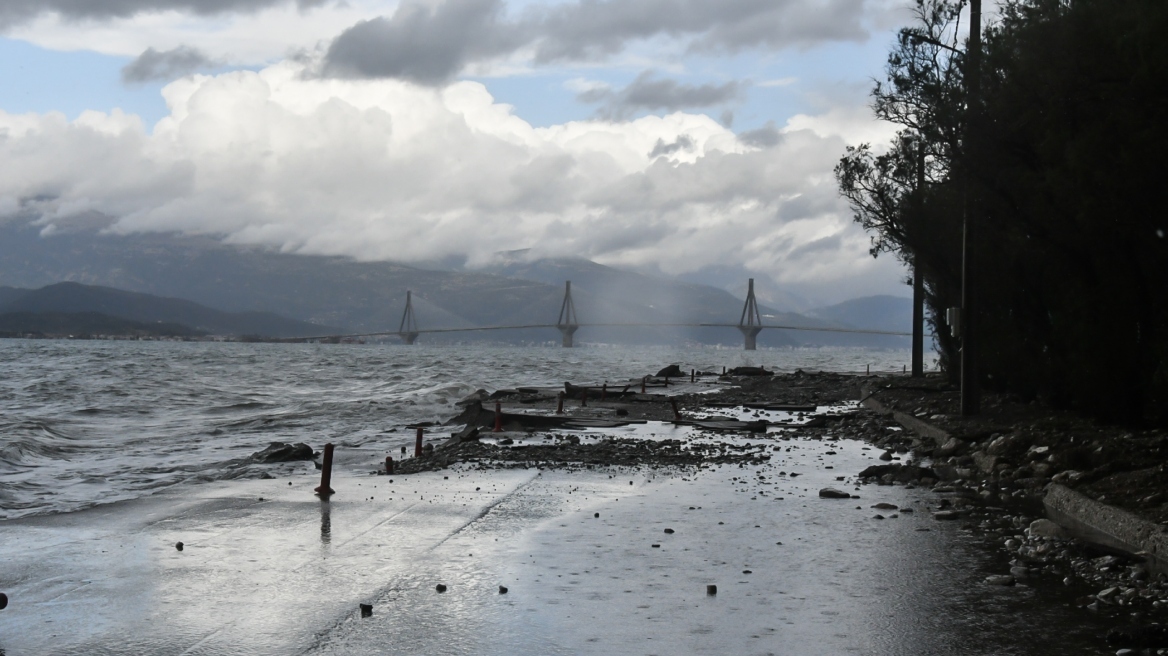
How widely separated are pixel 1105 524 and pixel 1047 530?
2.19 ft

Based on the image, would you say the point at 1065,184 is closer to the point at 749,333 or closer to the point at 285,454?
the point at 285,454

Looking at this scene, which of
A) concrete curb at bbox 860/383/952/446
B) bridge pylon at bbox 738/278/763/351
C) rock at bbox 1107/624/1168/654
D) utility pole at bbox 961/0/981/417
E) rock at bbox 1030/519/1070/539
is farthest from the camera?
bridge pylon at bbox 738/278/763/351

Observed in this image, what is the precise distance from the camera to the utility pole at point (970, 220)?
1875 cm

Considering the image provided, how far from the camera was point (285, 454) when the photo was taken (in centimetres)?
2056

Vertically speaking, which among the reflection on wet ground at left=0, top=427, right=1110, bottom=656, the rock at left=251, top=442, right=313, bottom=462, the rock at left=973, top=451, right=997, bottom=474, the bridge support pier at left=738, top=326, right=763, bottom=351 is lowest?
the rock at left=251, top=442, right=313, bottom=462

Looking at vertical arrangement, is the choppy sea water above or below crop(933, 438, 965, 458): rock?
below

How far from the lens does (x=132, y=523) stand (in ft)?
38.0

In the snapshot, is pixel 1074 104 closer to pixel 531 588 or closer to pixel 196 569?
pixel 531 588

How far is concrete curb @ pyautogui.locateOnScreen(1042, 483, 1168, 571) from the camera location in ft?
29.2

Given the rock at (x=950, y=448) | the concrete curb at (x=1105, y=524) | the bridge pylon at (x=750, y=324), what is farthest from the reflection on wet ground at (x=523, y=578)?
the bridge pylon at (x=750, y=324)

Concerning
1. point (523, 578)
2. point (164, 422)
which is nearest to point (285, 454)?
point (523, 578)

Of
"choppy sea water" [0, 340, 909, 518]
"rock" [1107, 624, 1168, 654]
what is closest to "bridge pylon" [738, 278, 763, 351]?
"choppy sea water" [0, 340, 909, 518]

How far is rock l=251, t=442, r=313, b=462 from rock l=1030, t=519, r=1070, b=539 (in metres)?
14.1

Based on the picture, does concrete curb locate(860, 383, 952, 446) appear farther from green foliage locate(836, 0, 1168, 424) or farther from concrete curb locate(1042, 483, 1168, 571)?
concrete curb locate(1042, 483, 1168, 571)
